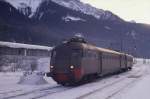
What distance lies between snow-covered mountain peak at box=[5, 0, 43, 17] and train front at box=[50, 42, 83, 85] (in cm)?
12920

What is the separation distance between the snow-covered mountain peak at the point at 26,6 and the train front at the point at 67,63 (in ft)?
424

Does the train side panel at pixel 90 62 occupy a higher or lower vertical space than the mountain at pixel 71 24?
lower

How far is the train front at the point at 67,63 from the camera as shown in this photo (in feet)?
74.0

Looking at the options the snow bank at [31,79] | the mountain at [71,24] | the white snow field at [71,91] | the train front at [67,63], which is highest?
the mountain at [71,24]

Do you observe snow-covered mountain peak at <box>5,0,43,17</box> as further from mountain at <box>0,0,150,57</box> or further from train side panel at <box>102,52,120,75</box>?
train side panel at <box>102,52,120,75</box>

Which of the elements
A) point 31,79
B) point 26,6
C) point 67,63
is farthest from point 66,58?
point 26,6

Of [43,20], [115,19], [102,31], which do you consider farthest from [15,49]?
[115,19]

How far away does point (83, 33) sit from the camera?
Result: 172 metres

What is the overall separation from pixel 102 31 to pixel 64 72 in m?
160

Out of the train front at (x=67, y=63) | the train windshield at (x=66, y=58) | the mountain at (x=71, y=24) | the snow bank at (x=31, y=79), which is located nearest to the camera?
the train front at (x=67, y=63)

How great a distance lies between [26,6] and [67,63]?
462ft

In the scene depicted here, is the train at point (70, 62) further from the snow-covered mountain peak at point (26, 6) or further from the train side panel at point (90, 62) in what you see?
the snow-covered mountain peak at point (26, 6)

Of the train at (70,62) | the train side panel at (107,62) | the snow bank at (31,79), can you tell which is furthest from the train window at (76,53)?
the train side panel at (107,62)

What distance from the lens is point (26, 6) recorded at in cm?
16050
